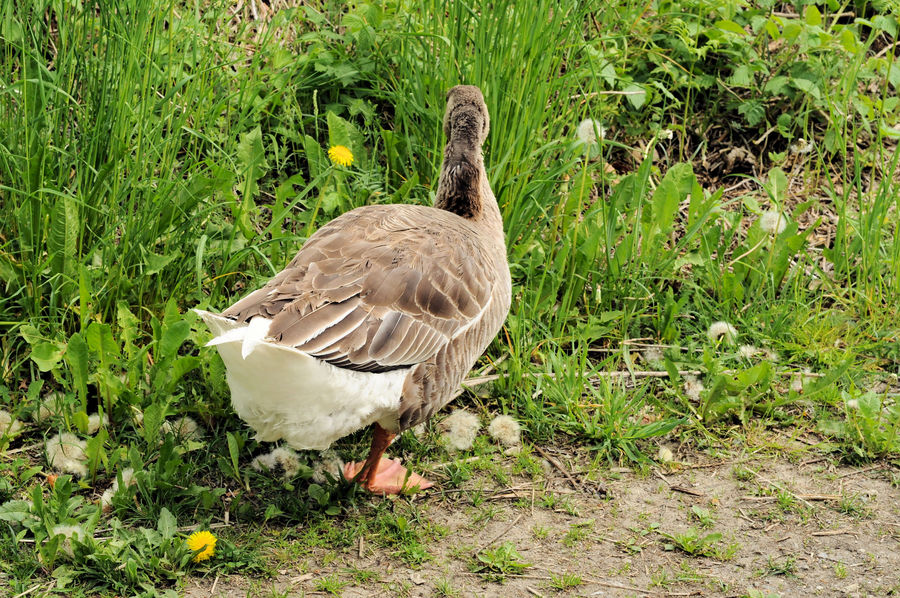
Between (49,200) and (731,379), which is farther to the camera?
(731,379)

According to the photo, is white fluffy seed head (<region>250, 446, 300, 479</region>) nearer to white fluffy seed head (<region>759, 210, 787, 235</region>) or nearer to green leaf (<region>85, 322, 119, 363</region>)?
green leaf (<region>85, 322, 119, 363</region>)

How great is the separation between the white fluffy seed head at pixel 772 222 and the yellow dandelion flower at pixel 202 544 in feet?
10.8

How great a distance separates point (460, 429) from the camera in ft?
13.0

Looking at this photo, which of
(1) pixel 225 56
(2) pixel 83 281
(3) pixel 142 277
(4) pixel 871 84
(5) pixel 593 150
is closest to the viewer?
(2) pixel 83 281

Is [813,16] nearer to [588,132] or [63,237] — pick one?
[588,132]

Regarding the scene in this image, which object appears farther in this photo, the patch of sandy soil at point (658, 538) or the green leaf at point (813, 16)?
the green leaf at point (813, 16)

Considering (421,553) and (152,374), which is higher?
(152,374)

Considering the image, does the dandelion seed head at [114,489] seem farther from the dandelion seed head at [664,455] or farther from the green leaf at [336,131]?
the dandelion seed head at [664,455]

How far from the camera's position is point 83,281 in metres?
3.59

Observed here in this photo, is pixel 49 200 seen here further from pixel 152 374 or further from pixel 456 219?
pixel 456 219

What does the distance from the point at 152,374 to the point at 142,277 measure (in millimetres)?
446

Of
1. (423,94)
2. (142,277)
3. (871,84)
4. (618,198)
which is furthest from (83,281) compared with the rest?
(871,84)

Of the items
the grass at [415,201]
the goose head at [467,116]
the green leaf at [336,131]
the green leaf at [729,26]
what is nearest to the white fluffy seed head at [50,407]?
the grass at [415,201]

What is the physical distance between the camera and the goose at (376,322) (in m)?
2.91
